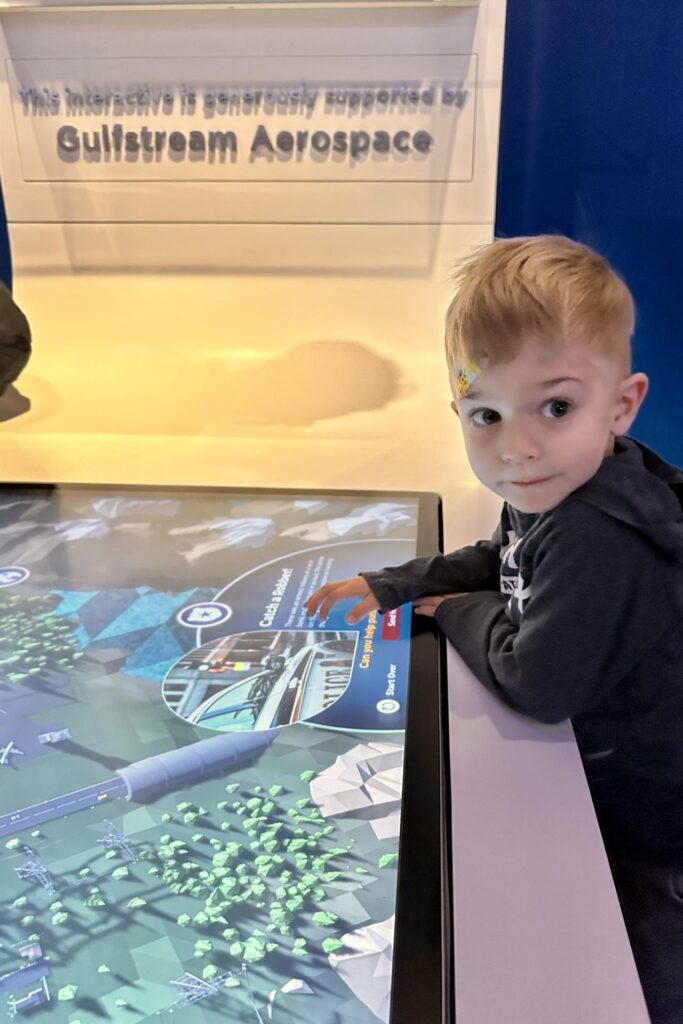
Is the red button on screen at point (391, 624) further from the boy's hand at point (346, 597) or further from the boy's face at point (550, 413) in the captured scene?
the boy's face at point (550, 413)

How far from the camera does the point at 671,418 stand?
1.51 meters

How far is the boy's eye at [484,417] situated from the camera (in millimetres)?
684

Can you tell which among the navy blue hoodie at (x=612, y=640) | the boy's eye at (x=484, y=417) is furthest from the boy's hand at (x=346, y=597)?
the boy's eye at (x=484, y=417)

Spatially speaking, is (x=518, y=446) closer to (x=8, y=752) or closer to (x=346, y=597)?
(x=346, y=597)

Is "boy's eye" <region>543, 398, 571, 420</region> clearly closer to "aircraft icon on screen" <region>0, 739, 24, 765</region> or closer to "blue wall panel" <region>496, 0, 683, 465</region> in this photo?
"aircraft icon on screen" <region>0, 739, 24, 765</region>

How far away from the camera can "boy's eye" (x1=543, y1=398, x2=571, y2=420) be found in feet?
2.14

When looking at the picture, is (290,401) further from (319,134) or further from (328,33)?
(328,33)

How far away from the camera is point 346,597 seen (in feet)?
2.74

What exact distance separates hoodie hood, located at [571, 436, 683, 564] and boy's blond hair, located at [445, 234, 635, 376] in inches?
3.1

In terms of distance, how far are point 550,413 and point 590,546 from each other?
0.11 m

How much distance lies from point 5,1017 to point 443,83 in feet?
4.52

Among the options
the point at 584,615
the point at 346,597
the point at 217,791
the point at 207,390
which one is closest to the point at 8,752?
the point at 217,791

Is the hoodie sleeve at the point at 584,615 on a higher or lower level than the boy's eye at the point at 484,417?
lower

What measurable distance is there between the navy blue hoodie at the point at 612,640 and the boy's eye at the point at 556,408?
0.05 meters
